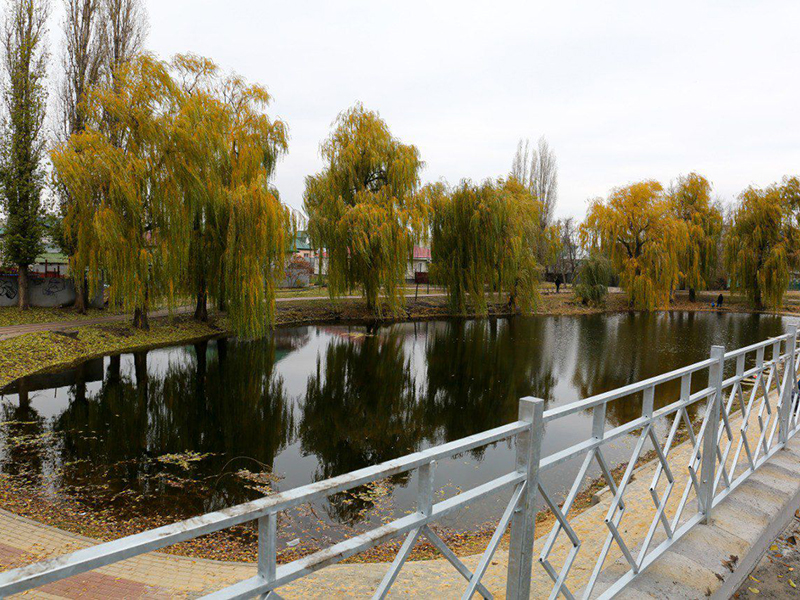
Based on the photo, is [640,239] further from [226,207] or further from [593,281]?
[226,207]

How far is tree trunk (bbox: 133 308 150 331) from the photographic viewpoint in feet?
57.1

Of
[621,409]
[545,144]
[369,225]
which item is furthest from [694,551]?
[545,144]

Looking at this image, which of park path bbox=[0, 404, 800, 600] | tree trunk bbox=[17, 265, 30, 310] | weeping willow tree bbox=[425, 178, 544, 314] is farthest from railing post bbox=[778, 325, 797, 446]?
tree trunk bbox=[17, 265, 30, 310]

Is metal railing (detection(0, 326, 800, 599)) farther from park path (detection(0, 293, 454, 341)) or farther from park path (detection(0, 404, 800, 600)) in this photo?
park path (detection(0, 293, 454, 341))

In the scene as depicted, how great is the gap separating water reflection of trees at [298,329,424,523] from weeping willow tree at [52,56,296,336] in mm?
4653

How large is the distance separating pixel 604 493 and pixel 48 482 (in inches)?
264

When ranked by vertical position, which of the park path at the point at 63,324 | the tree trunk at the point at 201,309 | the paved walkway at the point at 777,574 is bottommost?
the paved walkway at the point at 777,574

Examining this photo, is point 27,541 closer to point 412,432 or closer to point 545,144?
point 412,432

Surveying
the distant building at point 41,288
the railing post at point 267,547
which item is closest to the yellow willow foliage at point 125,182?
the distant building at point 41,288

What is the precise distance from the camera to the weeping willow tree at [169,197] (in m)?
14.7

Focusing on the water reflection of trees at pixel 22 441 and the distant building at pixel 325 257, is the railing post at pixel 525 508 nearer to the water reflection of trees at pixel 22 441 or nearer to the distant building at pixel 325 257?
the water reflection of trees at pixel 22 441

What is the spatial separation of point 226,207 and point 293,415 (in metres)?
9.53

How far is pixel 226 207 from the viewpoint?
662 inches

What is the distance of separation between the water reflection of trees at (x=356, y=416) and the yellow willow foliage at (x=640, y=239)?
1976 centimetres
